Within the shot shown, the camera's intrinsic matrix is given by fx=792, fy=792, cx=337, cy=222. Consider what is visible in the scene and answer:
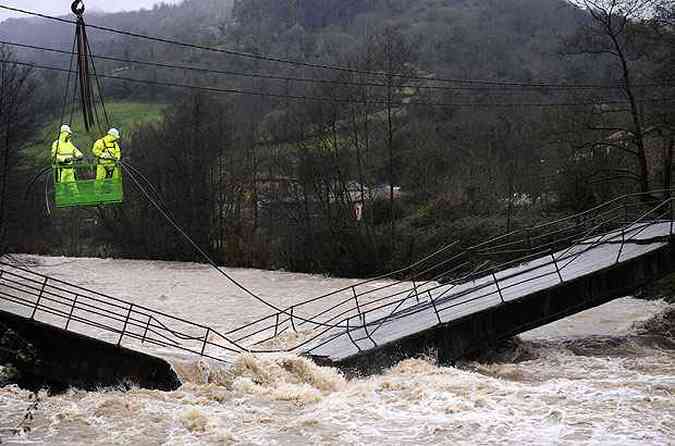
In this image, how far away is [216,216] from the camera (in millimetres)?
46125

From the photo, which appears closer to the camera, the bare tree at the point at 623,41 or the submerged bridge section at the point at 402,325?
the submerged bridge section at the point at 402,325

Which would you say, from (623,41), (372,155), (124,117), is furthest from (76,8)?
(124,117)

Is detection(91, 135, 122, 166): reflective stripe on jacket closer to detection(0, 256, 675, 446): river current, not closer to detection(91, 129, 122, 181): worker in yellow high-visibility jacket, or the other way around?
detection(91, 129, 122, 181): worker in yellow high-visibility jacket

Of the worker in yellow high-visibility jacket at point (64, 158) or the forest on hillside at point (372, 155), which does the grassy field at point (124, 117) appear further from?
the worker in yellow high-visibility jacket at point (64, 158)

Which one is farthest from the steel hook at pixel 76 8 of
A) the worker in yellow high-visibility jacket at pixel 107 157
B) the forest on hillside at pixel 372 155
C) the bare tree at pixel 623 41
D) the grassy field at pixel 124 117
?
the grassy field at pixel 124 117

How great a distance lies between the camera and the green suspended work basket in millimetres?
12789

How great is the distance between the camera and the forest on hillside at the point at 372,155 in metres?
30.4

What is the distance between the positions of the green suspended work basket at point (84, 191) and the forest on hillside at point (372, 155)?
16.2 m

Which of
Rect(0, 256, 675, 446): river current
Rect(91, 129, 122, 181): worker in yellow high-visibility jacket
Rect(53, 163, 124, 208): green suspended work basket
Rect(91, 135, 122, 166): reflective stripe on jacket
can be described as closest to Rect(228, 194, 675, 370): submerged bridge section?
Rect(0, 256, 675, 446): river current

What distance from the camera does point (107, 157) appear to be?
13062 millimetres

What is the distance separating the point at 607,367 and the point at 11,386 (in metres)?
12.1

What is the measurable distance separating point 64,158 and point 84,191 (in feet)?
2.24

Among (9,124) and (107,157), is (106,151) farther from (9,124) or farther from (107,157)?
(9,124)

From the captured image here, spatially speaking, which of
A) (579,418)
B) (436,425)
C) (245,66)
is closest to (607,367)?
(579,418)
